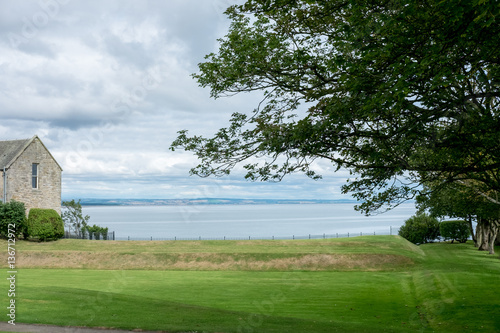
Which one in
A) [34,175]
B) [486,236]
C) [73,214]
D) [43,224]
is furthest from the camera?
[73,214]

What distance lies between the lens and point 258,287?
93.6 feet

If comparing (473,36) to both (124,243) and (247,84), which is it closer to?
(247,84)

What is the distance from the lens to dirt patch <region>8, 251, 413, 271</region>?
39.3 metres

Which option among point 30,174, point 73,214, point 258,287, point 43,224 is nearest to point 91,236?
point 43,224

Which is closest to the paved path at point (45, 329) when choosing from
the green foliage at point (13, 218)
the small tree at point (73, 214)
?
the green foliage at point (13, 218)

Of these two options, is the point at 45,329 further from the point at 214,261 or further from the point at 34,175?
the point at 34,175

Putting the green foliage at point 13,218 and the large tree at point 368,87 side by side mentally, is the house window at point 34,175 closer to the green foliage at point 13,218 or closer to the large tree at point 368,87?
the green foliage at point 13,218

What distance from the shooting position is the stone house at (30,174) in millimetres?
49625

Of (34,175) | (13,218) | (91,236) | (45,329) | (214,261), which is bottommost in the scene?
(214,261)

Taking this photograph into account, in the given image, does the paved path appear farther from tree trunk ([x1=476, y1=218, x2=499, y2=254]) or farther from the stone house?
tree trunk ([x1=476, y1=218, x2=499, y2=254])

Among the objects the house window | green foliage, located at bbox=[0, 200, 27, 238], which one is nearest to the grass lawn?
green foliage, located at bbox=[0, 200, 27, 238]

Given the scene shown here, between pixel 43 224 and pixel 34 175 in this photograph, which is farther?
pixel 34 175

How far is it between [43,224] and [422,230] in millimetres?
51131

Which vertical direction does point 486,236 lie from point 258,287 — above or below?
above
